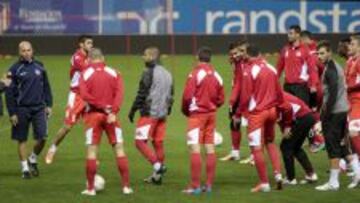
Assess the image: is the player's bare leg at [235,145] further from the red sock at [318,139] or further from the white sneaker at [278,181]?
the white sneaker at [278,181]

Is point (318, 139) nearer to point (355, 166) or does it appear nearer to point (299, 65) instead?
point (299, 65)

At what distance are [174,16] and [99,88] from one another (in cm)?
2768

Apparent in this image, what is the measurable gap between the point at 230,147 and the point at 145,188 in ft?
17.1

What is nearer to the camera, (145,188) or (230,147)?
(145,188)

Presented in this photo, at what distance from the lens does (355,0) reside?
4475 centimetres

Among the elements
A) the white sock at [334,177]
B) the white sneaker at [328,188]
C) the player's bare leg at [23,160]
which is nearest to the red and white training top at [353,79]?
the white sock at [334,177]

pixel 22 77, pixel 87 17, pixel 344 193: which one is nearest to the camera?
pixel 344 193

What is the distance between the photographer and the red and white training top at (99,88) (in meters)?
15.8

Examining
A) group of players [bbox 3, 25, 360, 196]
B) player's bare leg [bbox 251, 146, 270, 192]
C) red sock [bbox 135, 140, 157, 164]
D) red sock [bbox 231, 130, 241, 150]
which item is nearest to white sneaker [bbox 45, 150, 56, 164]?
group of players [bbox 3, 25, 360, 196]

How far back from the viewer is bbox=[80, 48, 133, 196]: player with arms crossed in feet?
51.7

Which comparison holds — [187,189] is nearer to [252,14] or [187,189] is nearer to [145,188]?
[145,188]

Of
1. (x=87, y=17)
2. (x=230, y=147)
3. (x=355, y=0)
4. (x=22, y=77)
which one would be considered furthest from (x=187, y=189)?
(x=355, y=0)

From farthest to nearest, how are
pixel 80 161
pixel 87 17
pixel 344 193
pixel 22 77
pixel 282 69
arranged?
pixel 87 17
pixel 282 69
pixel 80 161
pixel 22 77
pixel 344 193

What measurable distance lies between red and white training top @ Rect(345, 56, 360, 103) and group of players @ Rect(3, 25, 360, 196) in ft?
0.05
